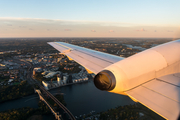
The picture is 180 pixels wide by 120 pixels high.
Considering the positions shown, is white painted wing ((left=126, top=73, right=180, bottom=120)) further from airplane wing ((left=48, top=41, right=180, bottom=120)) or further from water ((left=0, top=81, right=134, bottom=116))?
water ((left=0, top=81, right=134, bottom=116))

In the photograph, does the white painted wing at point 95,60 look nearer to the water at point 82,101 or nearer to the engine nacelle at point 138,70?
the engine nacelle at point 138,70

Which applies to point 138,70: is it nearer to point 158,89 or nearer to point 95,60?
point 158,89

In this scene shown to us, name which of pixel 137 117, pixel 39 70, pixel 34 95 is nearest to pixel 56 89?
pixel 34 95

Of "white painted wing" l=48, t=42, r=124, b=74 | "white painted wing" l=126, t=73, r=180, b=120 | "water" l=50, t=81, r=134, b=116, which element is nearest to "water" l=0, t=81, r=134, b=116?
"water" l=50, t=81, r=134, b=116

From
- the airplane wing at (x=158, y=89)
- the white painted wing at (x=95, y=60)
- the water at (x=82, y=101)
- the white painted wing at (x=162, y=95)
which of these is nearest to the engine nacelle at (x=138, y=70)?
the airplane wing at (x=158, y=89)

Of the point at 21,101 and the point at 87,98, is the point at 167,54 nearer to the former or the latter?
the point at 87,98

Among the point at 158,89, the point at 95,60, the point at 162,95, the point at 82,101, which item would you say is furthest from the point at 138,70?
the point at 82,101

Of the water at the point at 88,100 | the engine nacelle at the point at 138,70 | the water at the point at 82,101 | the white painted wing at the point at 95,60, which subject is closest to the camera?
the engine nacelle at the point at 138,70
